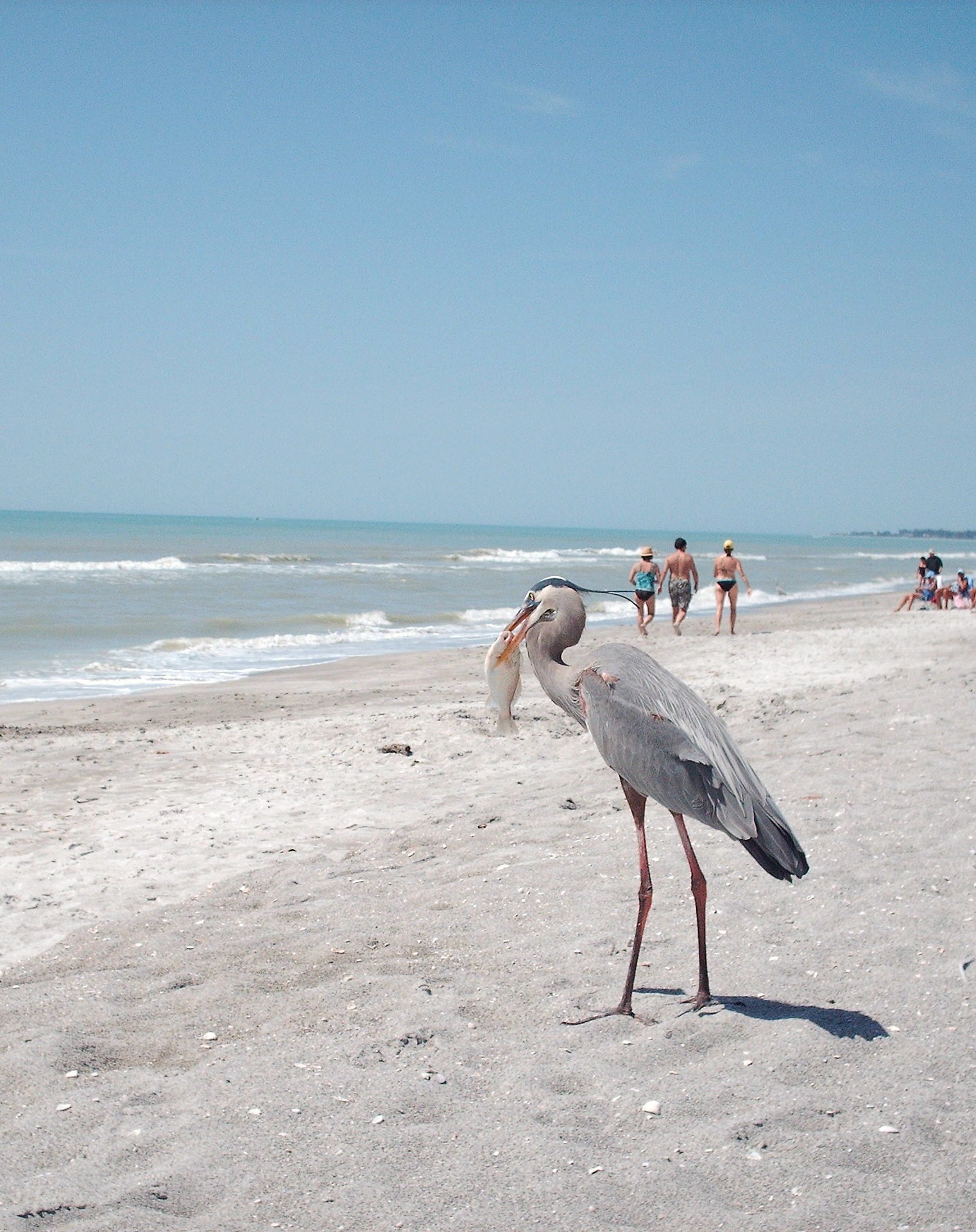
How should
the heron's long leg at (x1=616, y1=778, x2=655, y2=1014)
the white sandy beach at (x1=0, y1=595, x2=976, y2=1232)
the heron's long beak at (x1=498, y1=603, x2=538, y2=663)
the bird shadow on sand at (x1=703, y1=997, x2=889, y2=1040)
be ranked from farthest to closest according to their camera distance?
1. the heron's long beak at (x1=498, y1=603, x2=538, y2=663)
2. the heron's long leg at (x1=616, y1=778, x2=655, y2=1014)
3. the bird shadow on sand at (x1=703, y1=997, x2=889, y2=1040)
4. the white sandy beach at (x1=0, y1=595, x2=976, y2=1232)

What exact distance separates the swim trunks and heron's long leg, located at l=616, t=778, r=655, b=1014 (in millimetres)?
13351

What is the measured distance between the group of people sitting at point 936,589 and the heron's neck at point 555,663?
67.9ft

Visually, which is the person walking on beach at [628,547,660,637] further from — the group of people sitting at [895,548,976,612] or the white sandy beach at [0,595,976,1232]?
the white sandy beach at [0,595,976,1232]

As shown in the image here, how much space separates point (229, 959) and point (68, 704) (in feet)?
27.6

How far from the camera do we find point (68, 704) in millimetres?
12344

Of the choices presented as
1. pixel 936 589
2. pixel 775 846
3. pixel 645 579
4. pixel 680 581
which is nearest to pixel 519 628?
pixel 775 846

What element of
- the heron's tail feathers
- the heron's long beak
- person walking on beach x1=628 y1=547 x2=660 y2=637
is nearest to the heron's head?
the heron's long beak

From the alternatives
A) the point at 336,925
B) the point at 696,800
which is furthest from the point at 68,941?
the point at 696,800

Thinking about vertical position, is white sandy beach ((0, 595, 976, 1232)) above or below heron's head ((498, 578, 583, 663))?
below

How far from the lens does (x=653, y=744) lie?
4027 mm

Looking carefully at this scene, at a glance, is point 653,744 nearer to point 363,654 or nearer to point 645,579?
point 645,579

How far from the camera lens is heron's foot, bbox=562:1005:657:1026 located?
13.0 ft

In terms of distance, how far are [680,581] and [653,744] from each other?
13.9 m

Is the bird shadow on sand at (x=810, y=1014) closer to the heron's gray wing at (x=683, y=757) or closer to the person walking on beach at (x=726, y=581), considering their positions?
the heron's gray wing at (x=683, y=757)
